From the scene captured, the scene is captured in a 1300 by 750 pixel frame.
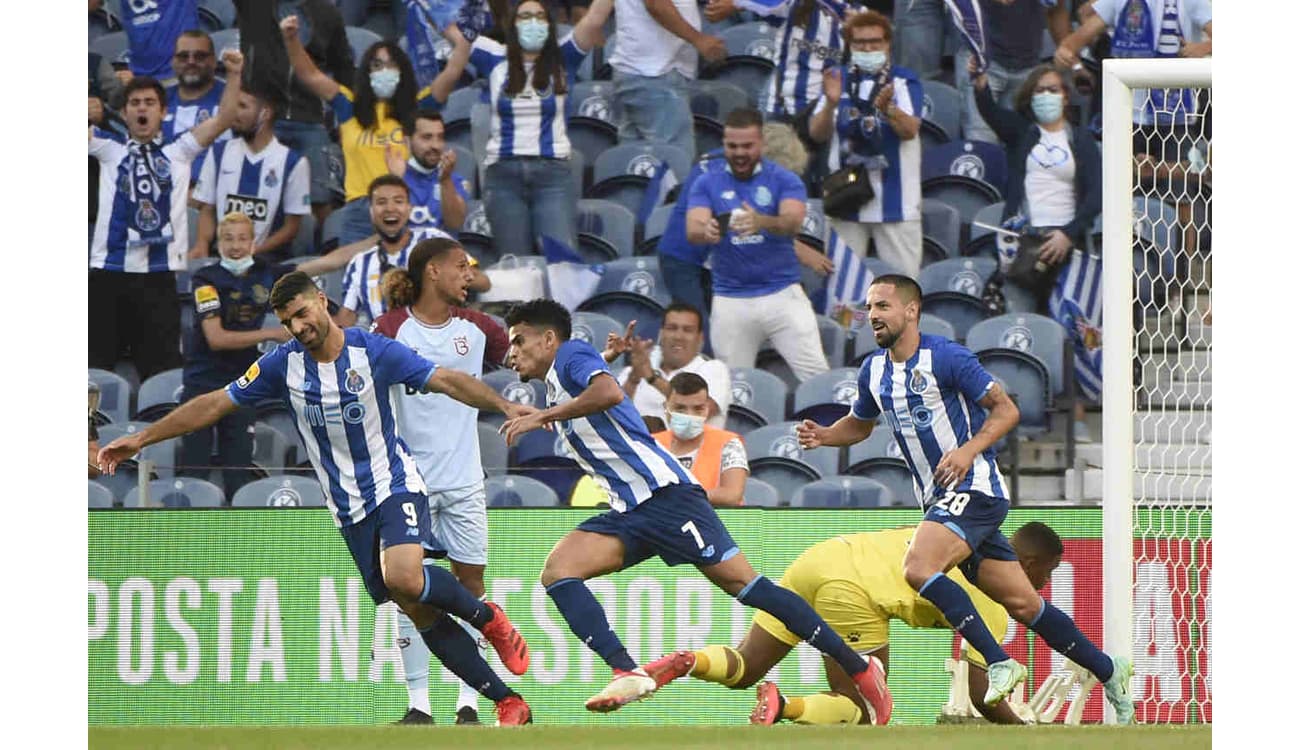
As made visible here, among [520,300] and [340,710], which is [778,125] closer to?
[520,300]

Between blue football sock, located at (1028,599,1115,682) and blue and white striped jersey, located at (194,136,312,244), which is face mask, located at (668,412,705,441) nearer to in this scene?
blue football sock, located at (1028,599,1115,682)

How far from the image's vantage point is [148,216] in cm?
762

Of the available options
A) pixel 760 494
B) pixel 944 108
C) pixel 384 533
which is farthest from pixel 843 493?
pixel 944 108

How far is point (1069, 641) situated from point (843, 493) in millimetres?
1079

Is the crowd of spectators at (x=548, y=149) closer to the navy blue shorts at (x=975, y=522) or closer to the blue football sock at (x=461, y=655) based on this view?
the navy blue shorts at (x=975, y=522)

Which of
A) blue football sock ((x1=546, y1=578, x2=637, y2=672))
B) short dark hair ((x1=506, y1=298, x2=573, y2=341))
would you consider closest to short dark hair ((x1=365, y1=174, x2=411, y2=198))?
short dark hair ((x1=506, y1=298, x2=573, y2=341))

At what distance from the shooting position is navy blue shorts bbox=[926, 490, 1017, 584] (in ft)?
21.2

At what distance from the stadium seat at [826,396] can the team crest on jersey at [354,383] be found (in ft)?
6.26

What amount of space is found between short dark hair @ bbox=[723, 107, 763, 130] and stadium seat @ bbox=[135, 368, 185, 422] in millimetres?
2584

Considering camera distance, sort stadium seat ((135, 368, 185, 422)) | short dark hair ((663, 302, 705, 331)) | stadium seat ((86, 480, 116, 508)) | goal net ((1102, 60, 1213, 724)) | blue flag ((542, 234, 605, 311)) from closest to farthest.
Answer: goal net ((1102, 60, 1213, 724)) → stadium seat ((86, 480, 116, 508)) → stadium seat ((135, 368, 185, 422)) → short dark hair ((663, 302, 705, 331)) → blue flag ((542, 234, 605, 311))

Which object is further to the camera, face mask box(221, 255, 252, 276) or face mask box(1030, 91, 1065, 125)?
face mask box(1030, 91, 1065, 125)

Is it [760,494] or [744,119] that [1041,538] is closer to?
[760,494]

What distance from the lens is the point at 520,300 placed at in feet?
24.7

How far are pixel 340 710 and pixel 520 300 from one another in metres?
1.91
